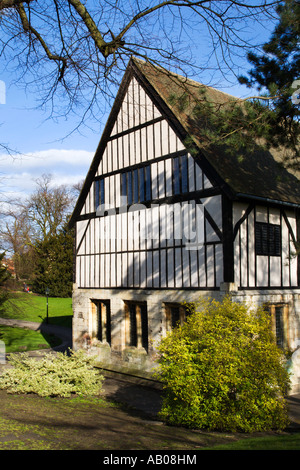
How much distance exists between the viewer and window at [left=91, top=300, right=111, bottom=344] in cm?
1712

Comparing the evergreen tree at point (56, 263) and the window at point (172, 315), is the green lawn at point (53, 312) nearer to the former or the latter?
the evergreen tree at point (56, 263)

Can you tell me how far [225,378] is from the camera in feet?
26.3

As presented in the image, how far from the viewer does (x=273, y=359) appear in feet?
27.7

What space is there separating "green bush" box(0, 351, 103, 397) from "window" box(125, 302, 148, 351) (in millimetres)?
3427

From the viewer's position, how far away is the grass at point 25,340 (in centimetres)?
2293

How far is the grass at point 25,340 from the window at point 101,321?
6649 millimetres

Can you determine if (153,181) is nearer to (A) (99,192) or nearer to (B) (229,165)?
(B) (229,165)

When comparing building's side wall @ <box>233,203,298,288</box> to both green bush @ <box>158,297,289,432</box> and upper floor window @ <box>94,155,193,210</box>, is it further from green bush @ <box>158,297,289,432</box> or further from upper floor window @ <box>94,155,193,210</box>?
green bush @ <box>158,297,289,432</box>

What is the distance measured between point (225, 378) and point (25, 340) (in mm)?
19481

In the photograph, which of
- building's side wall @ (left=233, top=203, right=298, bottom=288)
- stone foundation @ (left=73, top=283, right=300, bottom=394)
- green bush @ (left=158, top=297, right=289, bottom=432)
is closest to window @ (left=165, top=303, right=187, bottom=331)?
stone foundation @ (left=73, top=283, right=300, bottom=394)

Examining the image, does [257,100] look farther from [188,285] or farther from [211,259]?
[188,285]

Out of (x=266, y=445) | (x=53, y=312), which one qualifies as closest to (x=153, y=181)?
(x=266, y=445)

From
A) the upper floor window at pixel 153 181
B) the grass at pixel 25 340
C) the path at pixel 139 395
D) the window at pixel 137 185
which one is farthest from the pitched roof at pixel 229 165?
the grass at pixel 25 340

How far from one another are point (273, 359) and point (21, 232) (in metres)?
41.1
